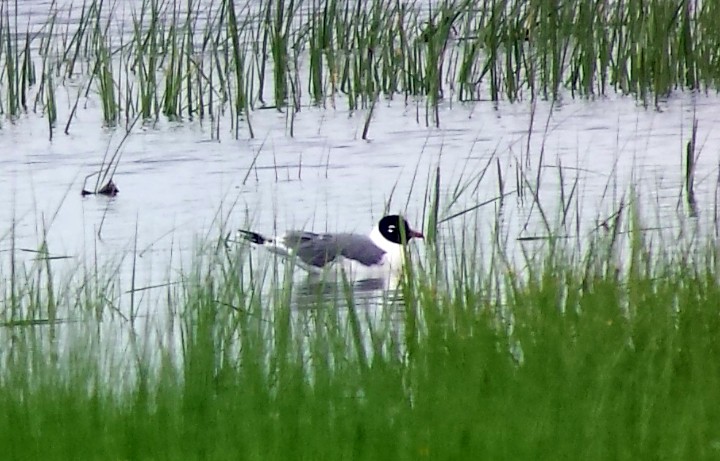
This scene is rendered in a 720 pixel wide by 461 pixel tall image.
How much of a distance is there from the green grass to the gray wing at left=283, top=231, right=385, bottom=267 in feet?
5.76

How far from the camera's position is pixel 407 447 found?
316cm

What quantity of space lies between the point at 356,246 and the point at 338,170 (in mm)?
2159

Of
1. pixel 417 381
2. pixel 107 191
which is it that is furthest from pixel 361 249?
pixel 417 381

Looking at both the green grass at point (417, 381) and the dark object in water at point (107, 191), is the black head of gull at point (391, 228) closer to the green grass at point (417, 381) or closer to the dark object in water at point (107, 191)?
the dark object in water at point (107, 191)

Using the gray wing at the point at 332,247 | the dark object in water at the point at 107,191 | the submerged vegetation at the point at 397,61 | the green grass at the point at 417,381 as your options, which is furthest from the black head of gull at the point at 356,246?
the submerged vegetation at the point at 397,61

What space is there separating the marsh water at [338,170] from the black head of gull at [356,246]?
0.19 m

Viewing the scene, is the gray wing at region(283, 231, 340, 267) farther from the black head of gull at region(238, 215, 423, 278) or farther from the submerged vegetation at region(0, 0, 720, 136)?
the submerged vegetation at region(0, 0, 720, 136)

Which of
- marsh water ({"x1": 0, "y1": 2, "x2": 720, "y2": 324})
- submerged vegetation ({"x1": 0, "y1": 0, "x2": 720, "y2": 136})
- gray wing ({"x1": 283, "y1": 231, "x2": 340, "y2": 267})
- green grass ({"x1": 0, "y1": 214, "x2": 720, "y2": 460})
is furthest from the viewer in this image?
submerged vegetation ({"x1": 0, "y1": 0, "x2": 720, "y2": 136})

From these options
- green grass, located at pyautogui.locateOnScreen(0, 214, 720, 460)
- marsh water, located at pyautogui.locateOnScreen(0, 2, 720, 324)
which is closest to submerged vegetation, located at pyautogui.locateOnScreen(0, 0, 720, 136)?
marsh water, located at pyautogui.locateOnScreen(0, 2, 720, 324)

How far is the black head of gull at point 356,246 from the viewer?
6121 mm

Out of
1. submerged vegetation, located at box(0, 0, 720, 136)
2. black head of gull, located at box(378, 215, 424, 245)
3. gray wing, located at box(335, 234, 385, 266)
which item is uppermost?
submerged vegetation, located at box(0, 0, 720, 136)

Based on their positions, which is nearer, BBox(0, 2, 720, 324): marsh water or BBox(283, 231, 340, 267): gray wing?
BBox(283, 231, 340, 267): gray wing

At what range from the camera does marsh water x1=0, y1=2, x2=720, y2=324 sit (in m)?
6.94

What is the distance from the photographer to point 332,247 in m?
6.24
